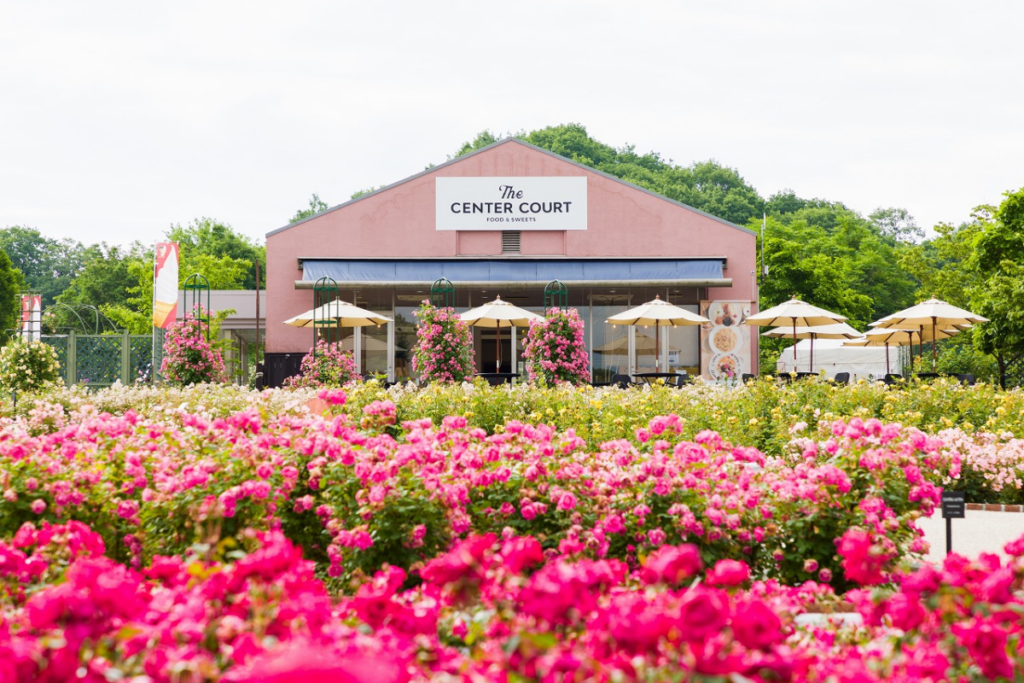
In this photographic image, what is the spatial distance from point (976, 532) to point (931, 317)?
10514 mm

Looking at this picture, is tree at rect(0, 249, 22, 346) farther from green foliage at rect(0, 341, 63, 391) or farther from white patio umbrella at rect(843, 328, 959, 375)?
white patio umbrella at rect(843, 328, 959, 375)

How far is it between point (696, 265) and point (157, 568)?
22.0 meters

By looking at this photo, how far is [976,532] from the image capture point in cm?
666

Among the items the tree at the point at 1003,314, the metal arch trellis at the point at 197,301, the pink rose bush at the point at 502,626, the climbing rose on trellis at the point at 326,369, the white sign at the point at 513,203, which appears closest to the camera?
the pink rose bush at the point at 502,626

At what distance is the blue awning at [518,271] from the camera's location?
901 inches

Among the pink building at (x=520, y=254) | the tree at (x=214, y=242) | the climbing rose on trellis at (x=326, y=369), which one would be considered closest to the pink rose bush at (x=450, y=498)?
the climbing rose on trellis at (x=326, y=369)

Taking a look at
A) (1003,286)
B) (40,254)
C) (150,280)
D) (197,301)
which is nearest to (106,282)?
(150,280)

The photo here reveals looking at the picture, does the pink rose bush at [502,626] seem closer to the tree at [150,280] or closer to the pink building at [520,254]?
the pink building at [520,254]

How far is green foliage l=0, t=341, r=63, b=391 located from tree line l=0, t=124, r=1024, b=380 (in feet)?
61.0

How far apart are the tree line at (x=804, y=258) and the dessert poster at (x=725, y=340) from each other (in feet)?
17.6

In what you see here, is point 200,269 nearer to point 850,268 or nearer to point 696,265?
point 696,265

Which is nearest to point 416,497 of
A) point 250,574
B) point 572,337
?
point 250,574

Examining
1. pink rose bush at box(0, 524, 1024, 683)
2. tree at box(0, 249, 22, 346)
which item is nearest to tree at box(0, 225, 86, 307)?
tree at box(0, 249, 22, 346)

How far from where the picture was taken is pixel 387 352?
23516 mm
